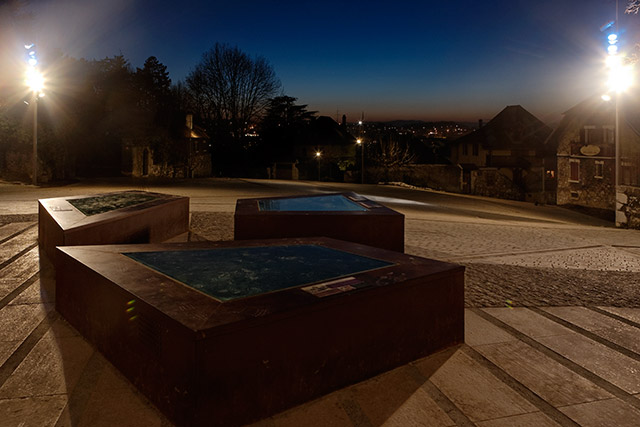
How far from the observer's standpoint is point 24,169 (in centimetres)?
2309

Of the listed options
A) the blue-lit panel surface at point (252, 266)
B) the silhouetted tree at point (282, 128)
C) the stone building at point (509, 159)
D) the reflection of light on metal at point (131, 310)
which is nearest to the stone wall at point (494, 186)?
the stone building at point (509, 159)

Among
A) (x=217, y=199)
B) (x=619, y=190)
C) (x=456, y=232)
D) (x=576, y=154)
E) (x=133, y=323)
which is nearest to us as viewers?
(x=133, y=323)

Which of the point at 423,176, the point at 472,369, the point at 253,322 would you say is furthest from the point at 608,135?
the point at 253,322

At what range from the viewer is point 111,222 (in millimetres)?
6668

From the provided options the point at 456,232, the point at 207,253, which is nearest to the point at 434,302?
the point at 207,253

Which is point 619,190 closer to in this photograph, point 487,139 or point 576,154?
point 576,154

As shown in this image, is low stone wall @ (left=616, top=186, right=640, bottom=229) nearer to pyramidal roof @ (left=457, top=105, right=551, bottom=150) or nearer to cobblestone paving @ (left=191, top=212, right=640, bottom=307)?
cobblestone paving @ (left=191, top=212, right=640, bottom=307)

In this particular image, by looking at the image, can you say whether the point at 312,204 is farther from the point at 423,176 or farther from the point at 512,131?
the point at 512,131

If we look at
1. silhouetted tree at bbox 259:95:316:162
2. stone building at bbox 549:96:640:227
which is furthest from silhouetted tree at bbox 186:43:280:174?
stone building at bbox 549:96:640:227

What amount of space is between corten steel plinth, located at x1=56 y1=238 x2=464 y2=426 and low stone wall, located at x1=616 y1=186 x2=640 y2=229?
2115 cm

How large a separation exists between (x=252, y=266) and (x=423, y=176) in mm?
36665

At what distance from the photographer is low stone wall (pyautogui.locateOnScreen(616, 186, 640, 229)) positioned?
69.9ft

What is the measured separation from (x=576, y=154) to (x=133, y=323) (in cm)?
3534

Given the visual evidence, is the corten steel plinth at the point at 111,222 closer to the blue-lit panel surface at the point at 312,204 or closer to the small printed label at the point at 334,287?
the blue-lit panel surface at the point at 312,204
